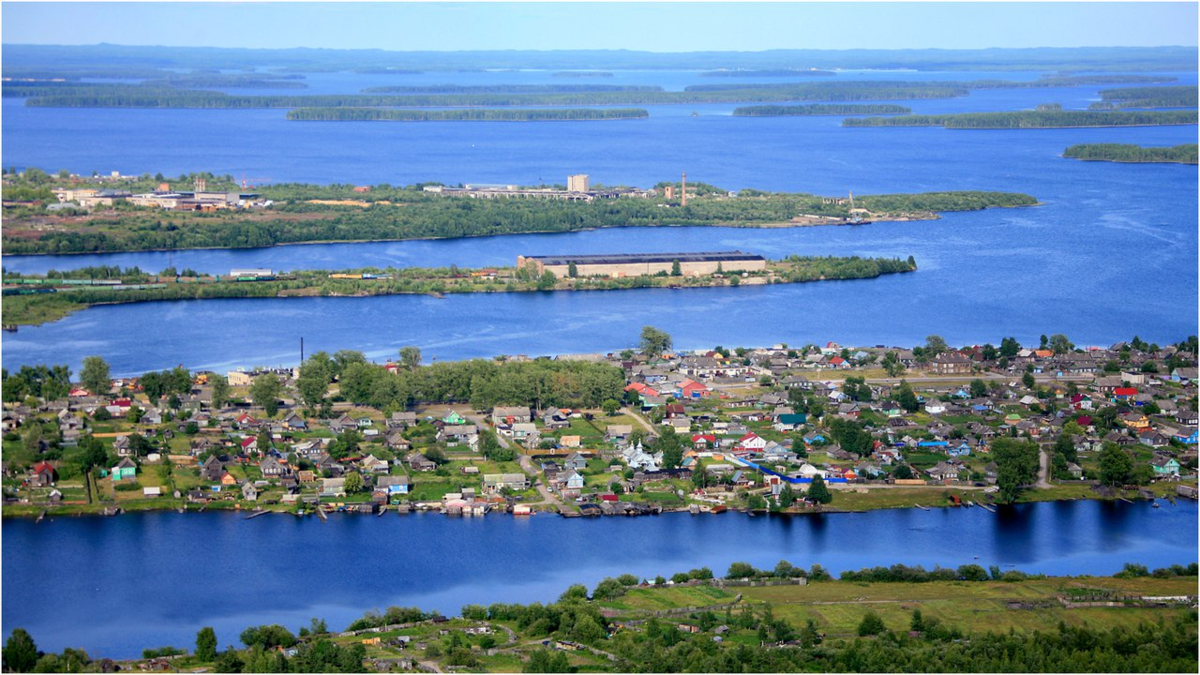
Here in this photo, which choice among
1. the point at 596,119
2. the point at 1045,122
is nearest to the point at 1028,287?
the point at 1045,122

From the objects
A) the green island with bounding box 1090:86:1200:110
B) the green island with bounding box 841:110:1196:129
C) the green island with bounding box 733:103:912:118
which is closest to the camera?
the green island with bounding box 841:110:1196:129

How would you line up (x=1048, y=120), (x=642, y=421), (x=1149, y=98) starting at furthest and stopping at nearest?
(x=1149, y=98), (x=1048, y=120), (x=642, y=421)

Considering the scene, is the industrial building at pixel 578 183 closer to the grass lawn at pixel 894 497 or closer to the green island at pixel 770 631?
the grass lawn at pixel 894 497

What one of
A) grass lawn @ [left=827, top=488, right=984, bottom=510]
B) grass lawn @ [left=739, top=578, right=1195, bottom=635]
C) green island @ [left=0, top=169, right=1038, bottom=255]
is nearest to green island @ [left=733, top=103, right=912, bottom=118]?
green island @ [left=0, top=169, right=1038, bottom=255]

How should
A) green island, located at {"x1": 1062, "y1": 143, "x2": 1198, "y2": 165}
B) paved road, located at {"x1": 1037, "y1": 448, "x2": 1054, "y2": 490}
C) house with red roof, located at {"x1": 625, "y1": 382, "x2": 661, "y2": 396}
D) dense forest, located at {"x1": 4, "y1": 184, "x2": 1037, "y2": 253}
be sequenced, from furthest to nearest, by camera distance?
green island, located at {"x1": 1062, "y1": 143, "x2": 1198, "y2": 165}
dense forest, located at {"x1": 4, "y1": 184, "x2": 1037, "y2": 253}
house with red roof, located at {"x1": 625, "y1": 382, "x2": 661, "y2": 396}
paved road, located at {"x1": 1037, "y1": 448, "x2": 1054, "y2": 490}

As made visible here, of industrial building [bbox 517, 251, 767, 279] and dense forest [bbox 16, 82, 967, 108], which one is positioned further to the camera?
dense forest [bbox 16, 82, 967, 108]

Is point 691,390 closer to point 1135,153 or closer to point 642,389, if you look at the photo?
point 642,389

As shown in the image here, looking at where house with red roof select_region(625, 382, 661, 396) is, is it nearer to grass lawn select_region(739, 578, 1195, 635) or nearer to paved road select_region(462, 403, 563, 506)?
paved road select_region(462, 403, 563, 506)

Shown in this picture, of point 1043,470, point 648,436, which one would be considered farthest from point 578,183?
point 1043,470
